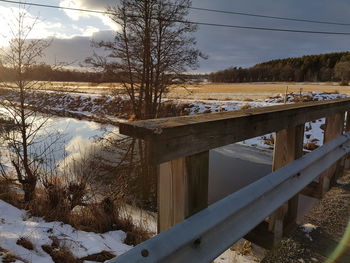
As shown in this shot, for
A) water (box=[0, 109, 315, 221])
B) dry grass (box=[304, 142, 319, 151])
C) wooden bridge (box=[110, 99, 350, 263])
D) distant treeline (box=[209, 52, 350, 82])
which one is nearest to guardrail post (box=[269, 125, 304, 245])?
wooden bridge (box=[110, 99, 350, 263])

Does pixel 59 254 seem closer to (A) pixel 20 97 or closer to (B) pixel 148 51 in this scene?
(A) pixel 20 97

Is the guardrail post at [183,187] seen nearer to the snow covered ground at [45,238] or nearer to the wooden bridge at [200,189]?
the wooden bridge at [200,189]

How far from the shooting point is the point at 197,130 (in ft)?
4.02

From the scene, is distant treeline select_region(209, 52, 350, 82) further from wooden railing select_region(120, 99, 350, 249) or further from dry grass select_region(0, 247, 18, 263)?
dry grass select_region(0, 247, 18, 263)

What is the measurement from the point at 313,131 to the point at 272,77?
73.3 m

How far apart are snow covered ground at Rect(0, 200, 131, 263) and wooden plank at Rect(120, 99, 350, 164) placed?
2.39 metres

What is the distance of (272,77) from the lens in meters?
80.8

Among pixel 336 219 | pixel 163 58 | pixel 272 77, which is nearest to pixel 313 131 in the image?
pixel 163 58

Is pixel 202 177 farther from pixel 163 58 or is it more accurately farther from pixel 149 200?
pixel 163 58

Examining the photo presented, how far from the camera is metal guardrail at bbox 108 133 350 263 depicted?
0.98 metres

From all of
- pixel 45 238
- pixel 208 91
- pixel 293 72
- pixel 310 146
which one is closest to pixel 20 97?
pixel 45 238

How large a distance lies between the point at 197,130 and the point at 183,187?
291 mm

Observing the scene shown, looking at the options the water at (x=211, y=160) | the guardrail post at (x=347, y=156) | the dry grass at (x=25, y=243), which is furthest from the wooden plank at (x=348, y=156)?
the dry grass at (x=25, y=243)

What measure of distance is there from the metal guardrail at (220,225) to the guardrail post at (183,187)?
0.28 ft
